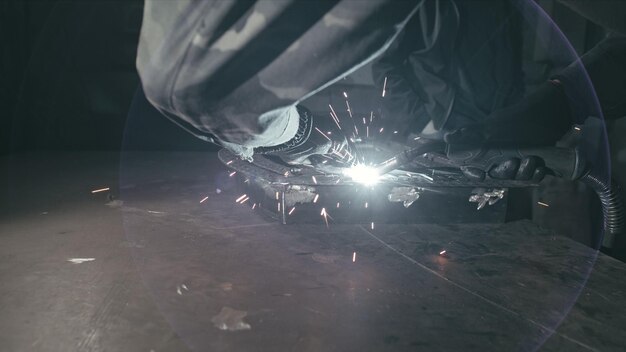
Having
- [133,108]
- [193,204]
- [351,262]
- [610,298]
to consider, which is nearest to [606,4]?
[610,298]

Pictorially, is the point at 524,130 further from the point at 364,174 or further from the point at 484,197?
the point at 364,174

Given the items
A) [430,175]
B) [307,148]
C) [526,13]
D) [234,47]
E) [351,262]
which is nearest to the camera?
[234,47]

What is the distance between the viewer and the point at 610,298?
1.02 metres

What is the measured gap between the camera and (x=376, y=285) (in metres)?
1.07

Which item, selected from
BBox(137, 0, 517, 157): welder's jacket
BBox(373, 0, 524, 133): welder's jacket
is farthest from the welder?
BBox(373, 0, 524, 133): welder's jacket

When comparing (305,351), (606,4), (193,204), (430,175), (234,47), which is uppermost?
(606,4)

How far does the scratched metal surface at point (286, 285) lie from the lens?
84 centimetres

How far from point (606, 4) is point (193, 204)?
1461 mm

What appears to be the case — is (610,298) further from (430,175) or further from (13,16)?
(13,16)

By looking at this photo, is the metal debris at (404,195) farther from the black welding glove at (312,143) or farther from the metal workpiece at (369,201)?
the black welding glove at (312,143)

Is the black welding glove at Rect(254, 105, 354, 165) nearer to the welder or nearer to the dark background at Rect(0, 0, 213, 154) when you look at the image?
the welder

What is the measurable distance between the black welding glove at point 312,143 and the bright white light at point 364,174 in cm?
11

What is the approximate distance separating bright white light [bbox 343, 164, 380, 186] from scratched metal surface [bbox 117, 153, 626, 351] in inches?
6.6

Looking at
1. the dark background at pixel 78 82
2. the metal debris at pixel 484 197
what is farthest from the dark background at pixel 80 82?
the metal debris at pixel 484 197
